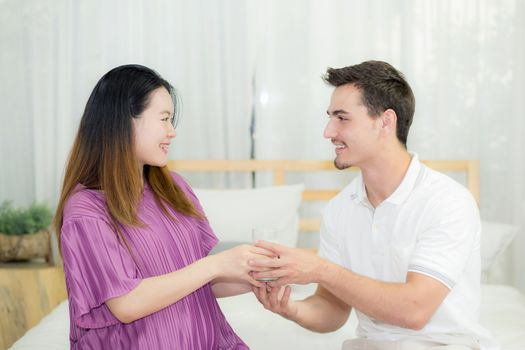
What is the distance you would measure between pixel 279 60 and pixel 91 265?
2.00 m

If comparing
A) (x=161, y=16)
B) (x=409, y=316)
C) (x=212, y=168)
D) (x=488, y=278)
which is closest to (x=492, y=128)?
(x=488, y=278)

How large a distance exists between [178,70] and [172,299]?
1944 mm

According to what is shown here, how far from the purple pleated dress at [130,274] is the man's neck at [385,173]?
1.62 feet

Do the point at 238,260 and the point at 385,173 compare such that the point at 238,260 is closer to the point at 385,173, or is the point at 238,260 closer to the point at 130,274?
the point at 130,274

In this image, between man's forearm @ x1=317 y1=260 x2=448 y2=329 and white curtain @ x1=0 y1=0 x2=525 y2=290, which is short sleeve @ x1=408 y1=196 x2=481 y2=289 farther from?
white curtain @ x1=0 y1=0 x2=525 y2=290

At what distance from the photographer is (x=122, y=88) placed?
1.74 metres

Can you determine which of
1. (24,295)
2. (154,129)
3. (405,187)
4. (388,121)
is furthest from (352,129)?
(24,295)

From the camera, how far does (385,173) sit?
76.9 inches

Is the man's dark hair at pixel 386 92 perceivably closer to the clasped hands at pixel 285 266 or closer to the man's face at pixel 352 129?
the man's face at pixel 352 129

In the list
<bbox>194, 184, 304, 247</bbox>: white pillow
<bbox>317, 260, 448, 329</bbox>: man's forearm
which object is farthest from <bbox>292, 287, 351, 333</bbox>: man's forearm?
<bbox>194, 184, 304, 247</bbox>: white pillow

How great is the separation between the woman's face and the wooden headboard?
60.8 inches

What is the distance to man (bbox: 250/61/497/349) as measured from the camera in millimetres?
1740

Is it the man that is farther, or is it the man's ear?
the man's ear

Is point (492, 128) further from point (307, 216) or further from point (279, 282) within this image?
point (279, 282)
